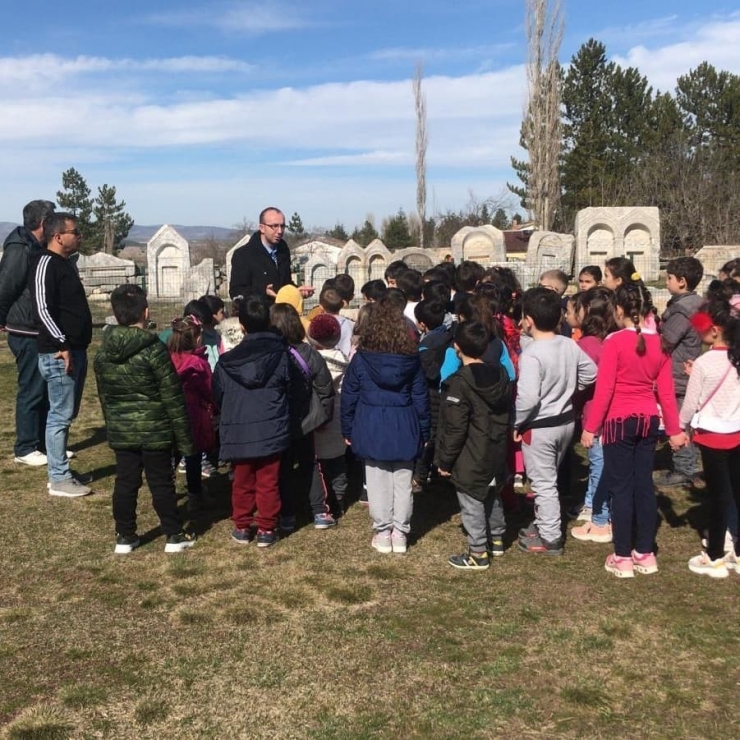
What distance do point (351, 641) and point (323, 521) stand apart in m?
1.48

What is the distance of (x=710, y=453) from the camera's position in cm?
389

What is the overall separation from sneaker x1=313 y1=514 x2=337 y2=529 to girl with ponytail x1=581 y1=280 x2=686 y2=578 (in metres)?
1.73

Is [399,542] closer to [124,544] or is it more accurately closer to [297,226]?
[124,544]

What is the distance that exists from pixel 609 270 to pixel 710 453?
1.72 m

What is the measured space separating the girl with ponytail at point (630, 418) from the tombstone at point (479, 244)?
19850 millimetres

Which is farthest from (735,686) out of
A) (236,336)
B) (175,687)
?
(236,336)

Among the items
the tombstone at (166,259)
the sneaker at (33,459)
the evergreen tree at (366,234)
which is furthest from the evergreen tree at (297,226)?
the sneaker at (33,459)

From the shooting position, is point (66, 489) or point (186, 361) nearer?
point (186, 361)

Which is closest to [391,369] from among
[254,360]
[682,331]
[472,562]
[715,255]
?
[254,360]

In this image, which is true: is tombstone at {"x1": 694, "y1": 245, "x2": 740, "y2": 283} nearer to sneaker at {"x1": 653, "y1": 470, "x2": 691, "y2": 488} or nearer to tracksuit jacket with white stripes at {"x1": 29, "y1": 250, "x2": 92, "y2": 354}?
sneaker at {"x1": 653, "y1": 470, "x2": 691, "y2": 488}

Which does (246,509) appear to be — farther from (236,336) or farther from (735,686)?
(735,686)

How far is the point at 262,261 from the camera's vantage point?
583 cm

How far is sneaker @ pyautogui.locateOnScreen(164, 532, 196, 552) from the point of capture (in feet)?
14.7

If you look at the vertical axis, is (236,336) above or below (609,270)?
below
